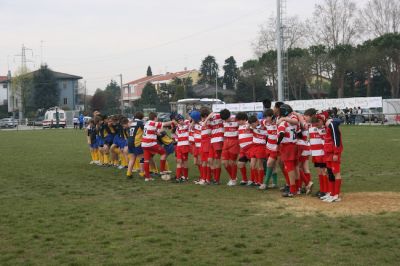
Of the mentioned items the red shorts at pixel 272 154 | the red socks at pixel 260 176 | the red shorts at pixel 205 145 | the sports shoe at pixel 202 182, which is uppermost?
the red shorts at pixel 205 145

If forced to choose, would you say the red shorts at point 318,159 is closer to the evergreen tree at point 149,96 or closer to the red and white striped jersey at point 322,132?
the red and white striped jersey at point 322,132

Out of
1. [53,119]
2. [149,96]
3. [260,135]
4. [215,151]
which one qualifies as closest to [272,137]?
[260,135]

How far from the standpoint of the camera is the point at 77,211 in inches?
400

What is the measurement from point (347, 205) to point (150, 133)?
20.7ft

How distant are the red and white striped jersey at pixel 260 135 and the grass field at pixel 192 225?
48.6 inches

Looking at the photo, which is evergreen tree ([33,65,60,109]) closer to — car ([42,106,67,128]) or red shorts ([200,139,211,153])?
car ([42,106,67,128])

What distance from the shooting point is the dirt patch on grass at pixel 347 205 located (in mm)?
9523

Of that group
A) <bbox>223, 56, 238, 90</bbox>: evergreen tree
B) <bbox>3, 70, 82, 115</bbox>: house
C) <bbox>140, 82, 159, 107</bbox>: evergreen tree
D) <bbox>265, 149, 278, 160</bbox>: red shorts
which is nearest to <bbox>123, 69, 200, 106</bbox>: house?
<bbox>3, 70, 82, 115</bbox>: house

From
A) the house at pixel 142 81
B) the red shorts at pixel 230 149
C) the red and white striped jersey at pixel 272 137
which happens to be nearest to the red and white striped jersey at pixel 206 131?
the red shorts at pixel 230 149

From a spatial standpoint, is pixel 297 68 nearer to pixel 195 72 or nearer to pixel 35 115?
pixel 35 115

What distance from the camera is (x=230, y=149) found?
44.2 ft

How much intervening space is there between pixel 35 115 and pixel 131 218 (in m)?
89.6

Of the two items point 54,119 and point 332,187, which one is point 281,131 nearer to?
point 332,187

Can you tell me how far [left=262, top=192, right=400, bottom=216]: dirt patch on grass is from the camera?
31.2 ft
